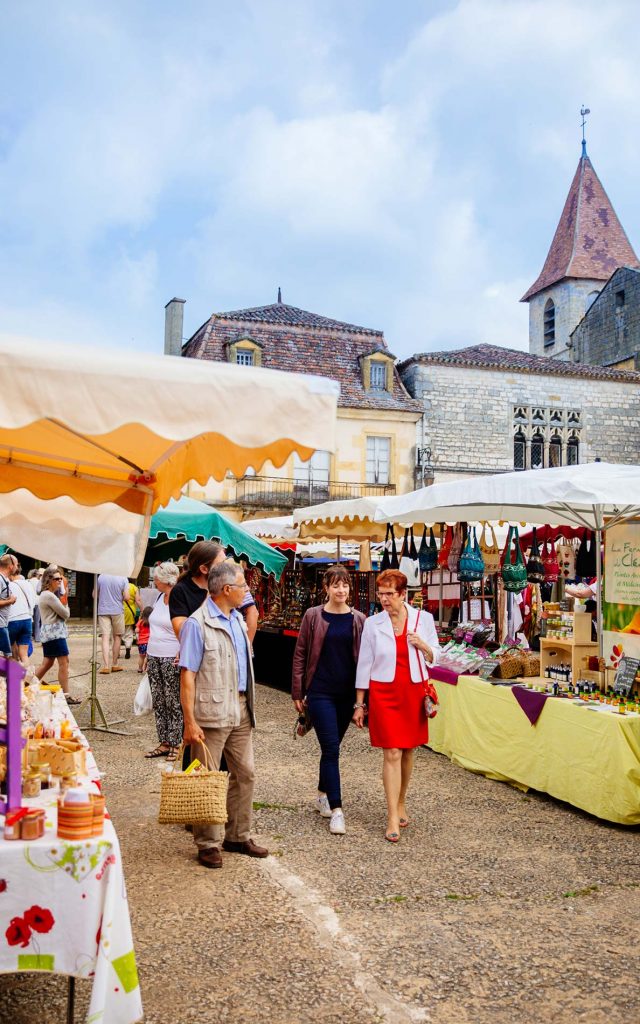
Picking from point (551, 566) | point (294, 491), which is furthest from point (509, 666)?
point (294, 491)

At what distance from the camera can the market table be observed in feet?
8.23

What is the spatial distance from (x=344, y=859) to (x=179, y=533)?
234 inches

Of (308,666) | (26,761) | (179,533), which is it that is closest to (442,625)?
(179,533)

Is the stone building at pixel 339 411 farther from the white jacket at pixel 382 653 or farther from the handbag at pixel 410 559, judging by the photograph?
the white jacket at pixel 382 653

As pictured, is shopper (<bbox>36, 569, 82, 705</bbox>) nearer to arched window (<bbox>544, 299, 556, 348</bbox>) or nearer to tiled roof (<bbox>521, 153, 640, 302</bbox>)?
tiled roof (<bbox>521, 153, 640, 302</bbox>)

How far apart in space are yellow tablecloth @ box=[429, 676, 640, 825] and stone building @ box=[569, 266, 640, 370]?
29.3m

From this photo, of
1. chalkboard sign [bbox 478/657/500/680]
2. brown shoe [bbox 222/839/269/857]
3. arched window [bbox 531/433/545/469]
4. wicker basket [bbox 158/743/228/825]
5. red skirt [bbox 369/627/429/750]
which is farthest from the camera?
arched window [bbox 531/433/545/469]

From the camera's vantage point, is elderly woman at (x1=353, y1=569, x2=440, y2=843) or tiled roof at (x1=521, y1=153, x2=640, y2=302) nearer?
elderly woman at (x1=353, y1=569, x2=440, y2=843)

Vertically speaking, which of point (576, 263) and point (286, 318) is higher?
point (576, 263)

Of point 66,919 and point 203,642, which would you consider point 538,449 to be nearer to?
point 203,642

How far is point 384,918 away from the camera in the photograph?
12.7 ft

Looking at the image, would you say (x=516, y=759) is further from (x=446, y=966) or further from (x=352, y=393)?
(x=352, y=393)

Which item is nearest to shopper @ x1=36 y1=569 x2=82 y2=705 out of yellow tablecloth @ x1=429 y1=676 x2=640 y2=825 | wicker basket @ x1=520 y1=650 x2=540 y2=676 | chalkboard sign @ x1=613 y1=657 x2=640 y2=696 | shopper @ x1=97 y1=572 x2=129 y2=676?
shopper @ x1=97 y1=572 x2=129 y2=676

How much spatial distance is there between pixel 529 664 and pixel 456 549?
2008mm
